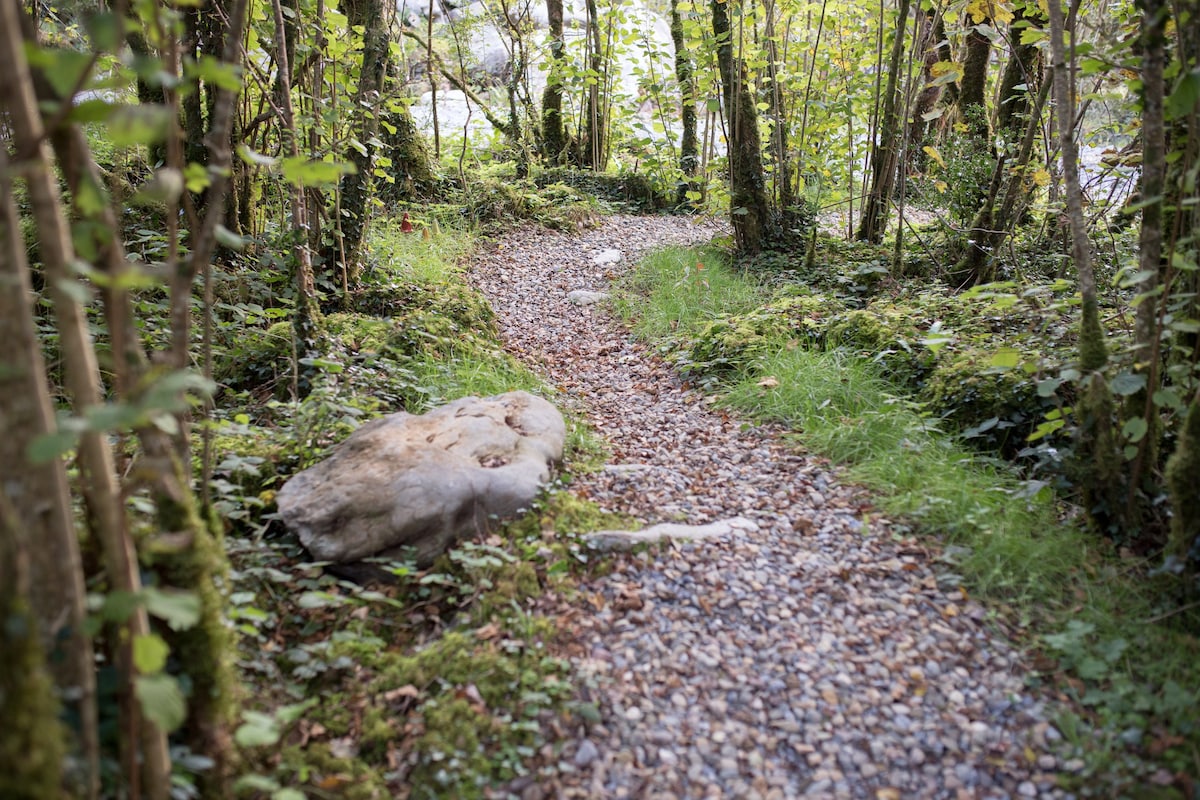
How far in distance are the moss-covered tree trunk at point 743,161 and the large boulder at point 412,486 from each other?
4616mm

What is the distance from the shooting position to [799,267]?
6918 mm

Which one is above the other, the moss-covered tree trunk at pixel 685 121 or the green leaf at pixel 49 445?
the moss-covered tree trunk at pixel 685 121

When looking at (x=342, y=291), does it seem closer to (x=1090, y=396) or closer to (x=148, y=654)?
(x=148, y=654)

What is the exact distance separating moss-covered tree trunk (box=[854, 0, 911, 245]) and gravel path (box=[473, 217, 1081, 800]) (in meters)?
3.78

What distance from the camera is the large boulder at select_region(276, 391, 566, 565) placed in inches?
112

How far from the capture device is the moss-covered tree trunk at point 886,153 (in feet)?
19.5

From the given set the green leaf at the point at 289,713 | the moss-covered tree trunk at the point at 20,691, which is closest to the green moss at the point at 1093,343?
the green leaf at the point at 289,713

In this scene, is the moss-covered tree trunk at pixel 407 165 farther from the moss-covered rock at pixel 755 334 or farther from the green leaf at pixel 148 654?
the green leaf at pixel 148 654

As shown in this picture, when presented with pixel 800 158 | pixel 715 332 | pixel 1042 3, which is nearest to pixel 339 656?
pixel 715 332

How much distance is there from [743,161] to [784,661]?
5.78 meters

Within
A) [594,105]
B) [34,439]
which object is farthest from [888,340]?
[594,105]

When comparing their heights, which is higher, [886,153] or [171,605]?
[886,153]

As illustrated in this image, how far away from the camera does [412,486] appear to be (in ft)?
9.63

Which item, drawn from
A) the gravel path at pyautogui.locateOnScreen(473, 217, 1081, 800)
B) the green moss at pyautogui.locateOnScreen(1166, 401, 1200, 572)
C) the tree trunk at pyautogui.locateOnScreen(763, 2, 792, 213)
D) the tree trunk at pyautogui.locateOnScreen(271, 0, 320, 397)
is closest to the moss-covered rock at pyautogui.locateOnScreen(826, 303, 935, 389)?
the gravel path at pyautogui.locateOnScreen(473, 217, 1081, 800)
